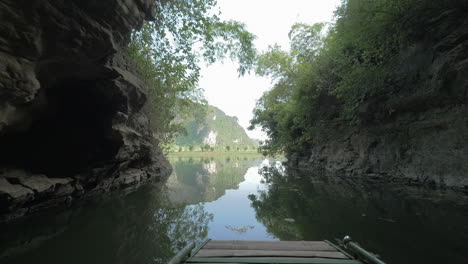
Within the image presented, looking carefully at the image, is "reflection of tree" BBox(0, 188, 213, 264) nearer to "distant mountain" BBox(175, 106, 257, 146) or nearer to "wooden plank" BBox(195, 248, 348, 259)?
"wooden plank" BBox(195, 248, 348, 259)

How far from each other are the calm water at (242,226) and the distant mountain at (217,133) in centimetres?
12411

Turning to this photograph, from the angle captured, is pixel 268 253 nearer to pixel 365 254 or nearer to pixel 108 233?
pixel 365 254

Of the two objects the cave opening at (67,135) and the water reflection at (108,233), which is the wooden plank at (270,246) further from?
the cave opening at (67,135)

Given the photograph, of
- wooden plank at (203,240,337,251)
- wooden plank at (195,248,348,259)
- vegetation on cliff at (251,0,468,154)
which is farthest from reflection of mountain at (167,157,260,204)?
vegetation on cliff at (251,0,468,154)

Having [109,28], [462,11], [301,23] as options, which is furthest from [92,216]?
[301,23]

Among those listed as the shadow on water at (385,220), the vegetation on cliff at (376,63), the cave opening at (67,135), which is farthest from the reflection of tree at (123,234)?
the vegetation on cliff at (376,63)

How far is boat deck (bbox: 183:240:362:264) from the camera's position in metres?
2.42

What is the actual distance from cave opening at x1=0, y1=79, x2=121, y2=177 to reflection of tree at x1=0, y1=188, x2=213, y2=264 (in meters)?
2.13

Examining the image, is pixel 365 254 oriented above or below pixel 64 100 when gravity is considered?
below

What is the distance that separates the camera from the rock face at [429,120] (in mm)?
6558

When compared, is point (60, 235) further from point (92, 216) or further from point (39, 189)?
point (39, 189)

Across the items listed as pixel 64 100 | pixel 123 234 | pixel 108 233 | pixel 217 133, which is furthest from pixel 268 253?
pixel 217 133

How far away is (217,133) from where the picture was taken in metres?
158

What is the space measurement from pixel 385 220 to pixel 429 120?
5.69 meters
